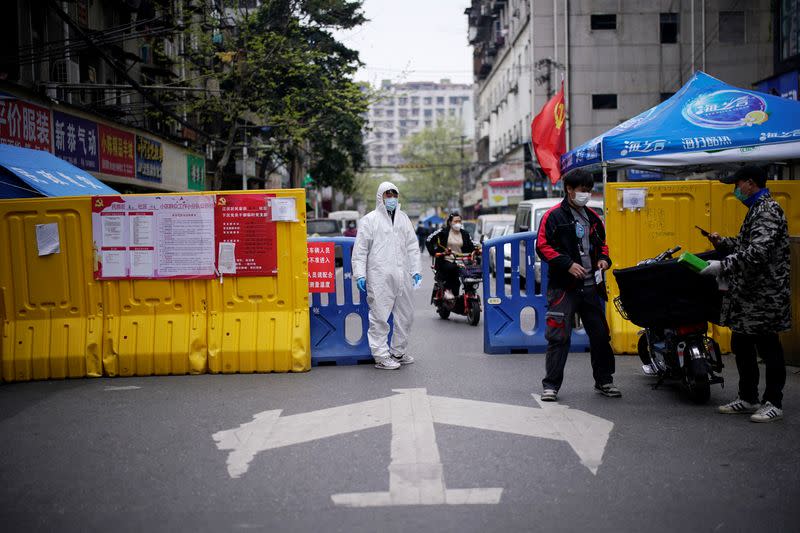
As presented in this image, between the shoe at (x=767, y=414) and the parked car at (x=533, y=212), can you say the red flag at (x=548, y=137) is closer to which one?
the parked car at (x=533, y=212)

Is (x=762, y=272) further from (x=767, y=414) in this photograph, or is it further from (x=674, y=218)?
(x=674, y=218)

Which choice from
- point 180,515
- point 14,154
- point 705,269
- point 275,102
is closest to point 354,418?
point 180,515

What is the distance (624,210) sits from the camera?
32.1 ft

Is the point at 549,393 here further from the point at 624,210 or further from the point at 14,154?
the point at 14,154

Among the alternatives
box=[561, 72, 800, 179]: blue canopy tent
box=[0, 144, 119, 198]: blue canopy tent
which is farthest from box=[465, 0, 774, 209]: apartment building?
box=[0, 144, 119, 198]: blue canopy tent

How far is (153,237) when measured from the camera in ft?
30.5

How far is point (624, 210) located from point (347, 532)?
645 cm

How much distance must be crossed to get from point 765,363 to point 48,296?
22.7 ft

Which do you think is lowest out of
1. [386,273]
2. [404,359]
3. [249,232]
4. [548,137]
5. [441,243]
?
[404,359]

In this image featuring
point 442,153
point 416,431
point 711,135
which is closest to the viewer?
point 416,431

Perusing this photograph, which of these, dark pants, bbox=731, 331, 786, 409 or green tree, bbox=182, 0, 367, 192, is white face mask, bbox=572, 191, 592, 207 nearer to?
dark pants, bbox=731, 331, 786, 409

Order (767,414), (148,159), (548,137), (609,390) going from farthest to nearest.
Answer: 1. (148,159)
2. (548,137)
3. (609,390)
4. (767,414)

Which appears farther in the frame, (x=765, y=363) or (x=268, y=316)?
(x=268, y=316)

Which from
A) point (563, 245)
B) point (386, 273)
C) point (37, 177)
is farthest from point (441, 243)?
point (563, 245)
